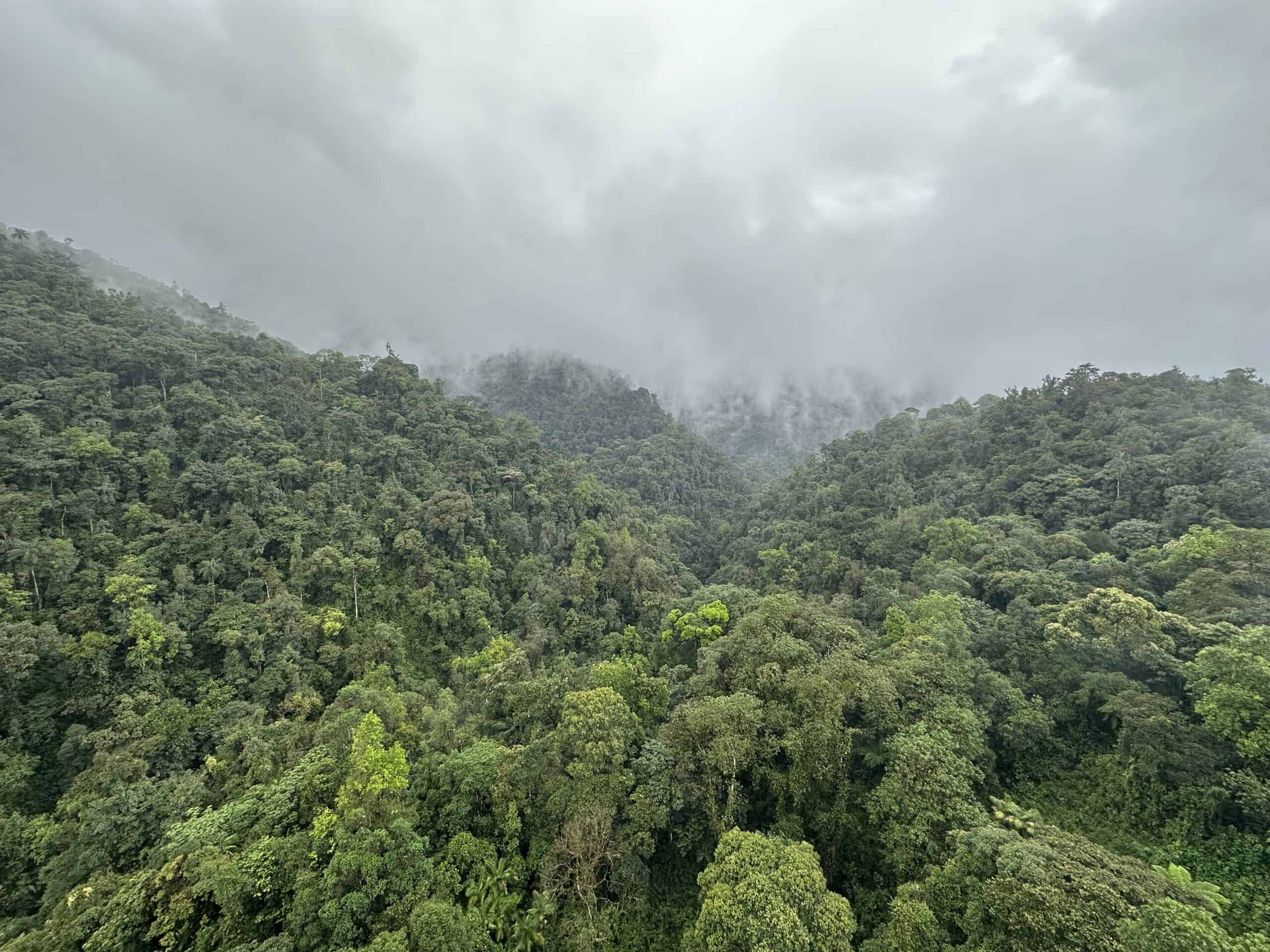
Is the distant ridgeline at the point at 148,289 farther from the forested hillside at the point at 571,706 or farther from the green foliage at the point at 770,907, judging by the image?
the green foliage at the point at 770,907

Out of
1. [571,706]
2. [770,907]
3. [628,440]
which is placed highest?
[628,440]

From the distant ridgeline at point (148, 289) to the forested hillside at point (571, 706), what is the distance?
109 feet

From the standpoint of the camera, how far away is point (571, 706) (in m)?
13.7

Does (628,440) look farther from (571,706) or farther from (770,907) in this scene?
(770,907)

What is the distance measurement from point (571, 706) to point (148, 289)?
8878cm

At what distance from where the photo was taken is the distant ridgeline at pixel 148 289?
61.6m

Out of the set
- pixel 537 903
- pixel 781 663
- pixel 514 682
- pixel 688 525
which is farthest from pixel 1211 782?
pixel 688 525

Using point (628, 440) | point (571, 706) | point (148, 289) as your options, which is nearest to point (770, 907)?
point (571, 706)

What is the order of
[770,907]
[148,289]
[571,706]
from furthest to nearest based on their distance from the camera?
[148,289], [571,706], [770,907]

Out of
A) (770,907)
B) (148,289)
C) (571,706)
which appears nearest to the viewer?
(770,907)

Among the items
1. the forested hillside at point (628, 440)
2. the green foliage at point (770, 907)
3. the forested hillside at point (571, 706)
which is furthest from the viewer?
the forested hillside at point (628, 440)

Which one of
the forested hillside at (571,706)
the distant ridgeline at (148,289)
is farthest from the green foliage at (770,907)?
the distant ridgeline at (148,289)

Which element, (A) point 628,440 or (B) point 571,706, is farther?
(A) point 628,440

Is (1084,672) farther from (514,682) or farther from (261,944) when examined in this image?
(261,944)
